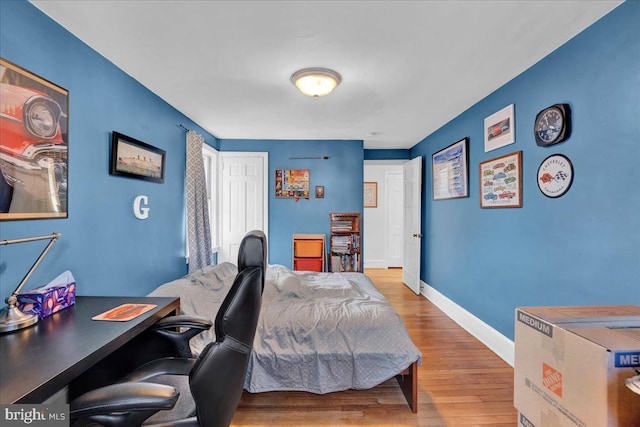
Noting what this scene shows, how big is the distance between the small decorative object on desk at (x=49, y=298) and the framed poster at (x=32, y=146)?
1.22ft

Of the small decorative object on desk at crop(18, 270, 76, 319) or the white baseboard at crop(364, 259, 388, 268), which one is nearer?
the small decorative object on desk at crop(18, 270, 76, 319)

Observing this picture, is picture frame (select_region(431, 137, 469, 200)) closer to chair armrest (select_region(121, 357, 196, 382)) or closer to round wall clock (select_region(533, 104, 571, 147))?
round wall clock (select_region(533, 104, 571, 147))

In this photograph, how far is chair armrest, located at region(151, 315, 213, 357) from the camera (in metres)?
1.49

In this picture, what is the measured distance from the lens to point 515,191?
2.40 m

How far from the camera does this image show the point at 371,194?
650cm

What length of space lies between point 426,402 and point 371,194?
487 cm

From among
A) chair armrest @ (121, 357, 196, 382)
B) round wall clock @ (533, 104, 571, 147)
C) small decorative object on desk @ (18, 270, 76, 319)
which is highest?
round wall clock @ (533, 104, 571, 147)

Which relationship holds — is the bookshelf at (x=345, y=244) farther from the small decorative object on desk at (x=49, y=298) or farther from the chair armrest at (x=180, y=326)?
the small decorative object on desk at (x=49, y=298)

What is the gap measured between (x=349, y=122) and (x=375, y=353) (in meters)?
2.72

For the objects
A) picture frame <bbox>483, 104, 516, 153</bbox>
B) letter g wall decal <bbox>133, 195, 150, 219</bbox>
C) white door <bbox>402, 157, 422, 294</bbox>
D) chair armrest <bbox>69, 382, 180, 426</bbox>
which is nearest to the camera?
chair armrest <bbox>69, 382, 180, 426</bbox>

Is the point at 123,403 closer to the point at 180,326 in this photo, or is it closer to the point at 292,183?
the point at 180,326

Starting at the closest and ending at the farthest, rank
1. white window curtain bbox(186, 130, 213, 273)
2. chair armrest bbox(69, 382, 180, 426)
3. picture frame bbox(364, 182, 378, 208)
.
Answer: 1. chair armrest bbox(69, 382, 180, 426)
2. white window curtain bbox(186, 130, 213, 273)
3. picture frame bbox(364, 182, 378, 208)

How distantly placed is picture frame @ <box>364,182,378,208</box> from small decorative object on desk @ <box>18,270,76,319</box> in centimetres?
558

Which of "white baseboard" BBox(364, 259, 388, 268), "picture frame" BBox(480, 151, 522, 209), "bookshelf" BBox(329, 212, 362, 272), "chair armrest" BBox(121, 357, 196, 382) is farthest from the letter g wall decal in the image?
"white baseboard" BBox(364, 259, 388, 268)
